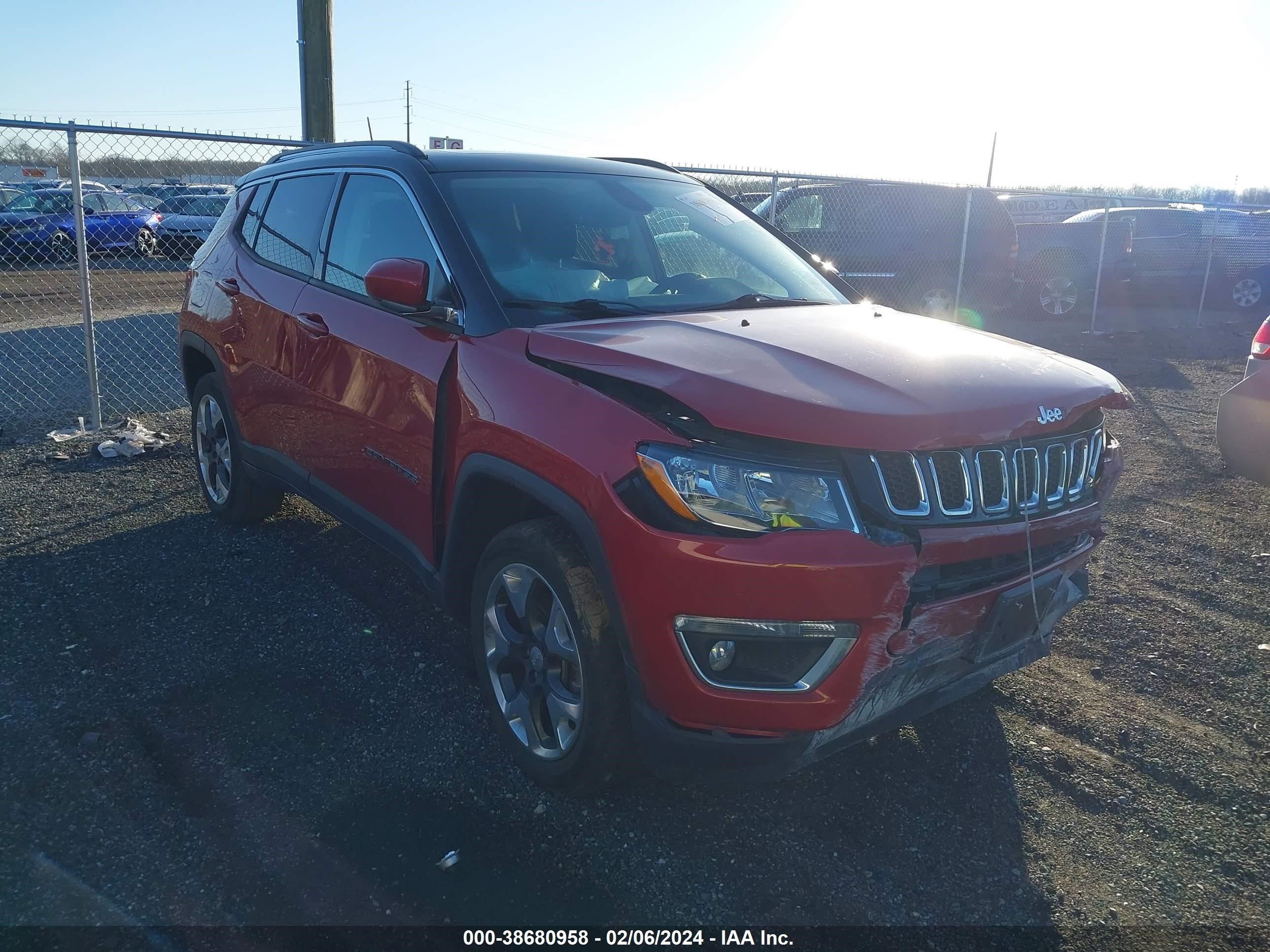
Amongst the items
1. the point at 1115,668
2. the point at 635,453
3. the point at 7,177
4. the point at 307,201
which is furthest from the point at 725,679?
the point at 7,177

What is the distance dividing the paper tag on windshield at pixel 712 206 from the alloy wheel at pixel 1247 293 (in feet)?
48.6

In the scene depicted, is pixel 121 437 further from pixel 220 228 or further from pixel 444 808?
pixel 444 808

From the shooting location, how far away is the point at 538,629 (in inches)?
116

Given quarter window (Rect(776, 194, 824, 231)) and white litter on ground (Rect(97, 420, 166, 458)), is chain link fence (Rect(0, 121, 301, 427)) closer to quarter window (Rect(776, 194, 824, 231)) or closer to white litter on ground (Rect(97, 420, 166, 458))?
white litter on ground (Rect(97, 420, 166, 458))

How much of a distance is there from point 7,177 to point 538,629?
1582 centimetres

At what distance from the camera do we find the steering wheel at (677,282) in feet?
11.8

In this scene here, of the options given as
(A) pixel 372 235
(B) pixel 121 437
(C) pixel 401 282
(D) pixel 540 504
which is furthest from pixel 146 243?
(D) pixel 540 504

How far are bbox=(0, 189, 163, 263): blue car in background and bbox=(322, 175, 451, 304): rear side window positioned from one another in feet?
22.3

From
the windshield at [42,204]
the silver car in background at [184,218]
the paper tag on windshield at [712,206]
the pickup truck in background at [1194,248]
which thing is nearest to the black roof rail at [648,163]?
the paper tag on windshield at [712,206]

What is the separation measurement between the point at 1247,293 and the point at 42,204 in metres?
19.5

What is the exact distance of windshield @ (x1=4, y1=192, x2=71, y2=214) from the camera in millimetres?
12438

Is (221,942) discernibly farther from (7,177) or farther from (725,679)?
(7,177)

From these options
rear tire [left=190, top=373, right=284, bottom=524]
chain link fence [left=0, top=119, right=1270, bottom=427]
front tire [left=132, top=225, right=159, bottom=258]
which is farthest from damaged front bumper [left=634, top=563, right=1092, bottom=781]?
front tire [left=132, top=225, right=159, bottom=258]

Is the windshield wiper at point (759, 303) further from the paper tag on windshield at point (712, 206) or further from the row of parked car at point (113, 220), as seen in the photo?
the row of parked car at point (113, 220)
